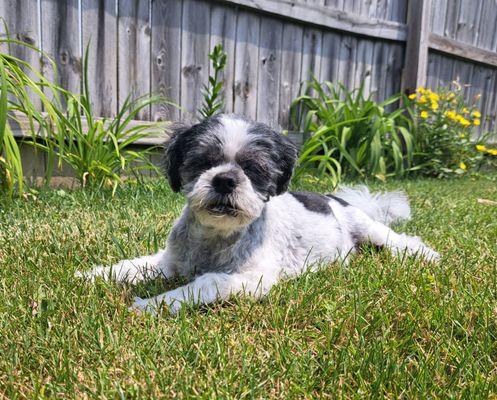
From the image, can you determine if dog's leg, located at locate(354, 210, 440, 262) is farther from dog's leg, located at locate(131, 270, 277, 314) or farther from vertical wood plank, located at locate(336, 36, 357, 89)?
vertical wood plank, located at locate(336, 36, 357, 89)

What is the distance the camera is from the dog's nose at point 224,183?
2.32 metres

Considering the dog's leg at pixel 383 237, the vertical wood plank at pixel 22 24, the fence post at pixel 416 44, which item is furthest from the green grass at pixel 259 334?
the fence post at pixel 416 44

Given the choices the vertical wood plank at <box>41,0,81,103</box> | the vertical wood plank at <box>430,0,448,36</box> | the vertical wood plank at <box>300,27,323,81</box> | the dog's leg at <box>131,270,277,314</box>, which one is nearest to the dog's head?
the dog's leg at <box>131,270,277,314</box>

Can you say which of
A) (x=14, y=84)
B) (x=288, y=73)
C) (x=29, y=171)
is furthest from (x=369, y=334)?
(x=288, y=73)

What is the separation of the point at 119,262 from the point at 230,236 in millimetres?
654

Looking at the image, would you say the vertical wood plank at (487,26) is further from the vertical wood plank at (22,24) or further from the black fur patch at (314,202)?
the vertical wood plank at (22,24)

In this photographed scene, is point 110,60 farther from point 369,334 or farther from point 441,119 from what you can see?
point 441,119

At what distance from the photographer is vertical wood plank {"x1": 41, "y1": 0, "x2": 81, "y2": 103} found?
15.2ft

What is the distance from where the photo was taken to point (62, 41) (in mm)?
4746

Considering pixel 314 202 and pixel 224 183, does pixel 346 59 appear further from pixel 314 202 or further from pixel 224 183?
pixel 224 183

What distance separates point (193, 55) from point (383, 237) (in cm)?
345

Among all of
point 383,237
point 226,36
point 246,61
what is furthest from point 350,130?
point 383,237

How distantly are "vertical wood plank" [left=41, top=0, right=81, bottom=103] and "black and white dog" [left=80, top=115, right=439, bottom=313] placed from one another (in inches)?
106

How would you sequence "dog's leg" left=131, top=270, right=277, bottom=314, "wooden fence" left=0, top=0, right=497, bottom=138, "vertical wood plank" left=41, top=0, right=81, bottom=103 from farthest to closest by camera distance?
"wooden fence" left=0, top=0, right=497, bottom=138, "vertical wood plank" left=41, top=0, right=81, bottom=103, "dog's leg" left=131, top=270, right=277, bottom=314
